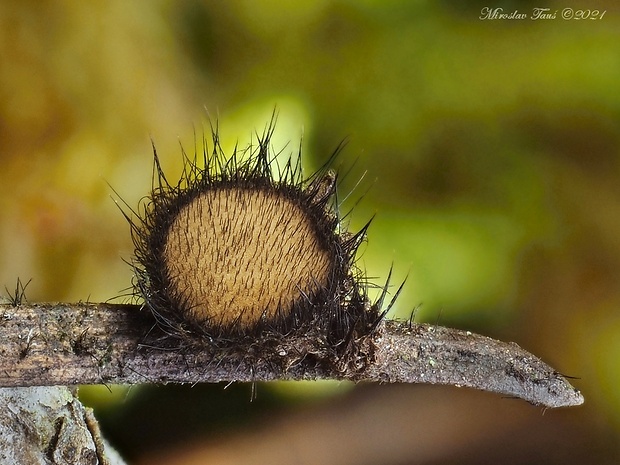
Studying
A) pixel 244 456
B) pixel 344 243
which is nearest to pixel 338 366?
pixel 344 243

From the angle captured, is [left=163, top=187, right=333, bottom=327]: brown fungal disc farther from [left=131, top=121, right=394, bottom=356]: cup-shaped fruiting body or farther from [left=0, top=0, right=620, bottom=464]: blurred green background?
[left=0, top=0, right=620, bottom=464]: blurred green background

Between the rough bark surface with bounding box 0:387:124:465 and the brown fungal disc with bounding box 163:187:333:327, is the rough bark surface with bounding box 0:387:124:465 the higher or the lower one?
the lower one

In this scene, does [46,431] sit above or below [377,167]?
below

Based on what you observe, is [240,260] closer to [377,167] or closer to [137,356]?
[137,356]

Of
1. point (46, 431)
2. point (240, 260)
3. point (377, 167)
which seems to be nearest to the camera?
point (240, 260)

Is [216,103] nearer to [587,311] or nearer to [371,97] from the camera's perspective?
[371,97]

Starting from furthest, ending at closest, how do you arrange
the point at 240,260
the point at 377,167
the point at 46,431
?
the point at 377,167 < the point at 46,431 < the point at 240,260

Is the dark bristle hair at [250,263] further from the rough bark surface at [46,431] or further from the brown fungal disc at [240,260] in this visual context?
the rough bark surface at [46,431]

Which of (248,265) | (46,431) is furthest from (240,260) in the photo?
(46,431)

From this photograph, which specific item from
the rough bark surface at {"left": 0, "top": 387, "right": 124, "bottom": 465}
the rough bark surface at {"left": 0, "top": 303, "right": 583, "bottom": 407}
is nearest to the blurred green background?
the rough bark surface at {"left": 0, "top": 387, "right": 124, "bottom": 465}
